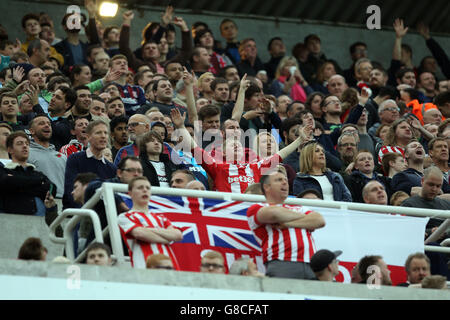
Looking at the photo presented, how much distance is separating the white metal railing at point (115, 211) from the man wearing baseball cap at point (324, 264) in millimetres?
703

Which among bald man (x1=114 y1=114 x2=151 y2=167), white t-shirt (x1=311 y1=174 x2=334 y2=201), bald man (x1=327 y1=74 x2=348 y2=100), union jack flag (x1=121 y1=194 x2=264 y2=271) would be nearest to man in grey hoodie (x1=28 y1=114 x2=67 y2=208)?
bald man (x1=114 y1=114 x2=151 y2=167)

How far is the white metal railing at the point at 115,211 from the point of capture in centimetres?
945

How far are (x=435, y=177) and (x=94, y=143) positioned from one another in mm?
3503

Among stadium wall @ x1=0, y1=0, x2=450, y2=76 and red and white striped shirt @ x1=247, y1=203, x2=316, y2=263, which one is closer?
red and white striped shirt @ x1=247, y1=203, x2=316, y2=263

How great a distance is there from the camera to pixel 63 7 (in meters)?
19.4

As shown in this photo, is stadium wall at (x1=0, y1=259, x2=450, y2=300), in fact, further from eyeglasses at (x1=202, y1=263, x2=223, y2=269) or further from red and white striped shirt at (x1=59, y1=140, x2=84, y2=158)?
red and white striped shirt at (x1=59, y1=140, x2=84, y2=158)

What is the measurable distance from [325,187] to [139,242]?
3090 millimetres

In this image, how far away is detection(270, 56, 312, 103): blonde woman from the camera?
17672 mm

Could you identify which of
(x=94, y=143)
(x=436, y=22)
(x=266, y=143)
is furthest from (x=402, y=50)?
(x=94, y=143)

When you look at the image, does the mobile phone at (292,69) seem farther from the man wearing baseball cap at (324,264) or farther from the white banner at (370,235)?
the man wearing baseball cap at (324,264)

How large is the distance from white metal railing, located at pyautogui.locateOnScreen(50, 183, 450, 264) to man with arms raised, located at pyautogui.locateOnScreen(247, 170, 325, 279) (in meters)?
0.42

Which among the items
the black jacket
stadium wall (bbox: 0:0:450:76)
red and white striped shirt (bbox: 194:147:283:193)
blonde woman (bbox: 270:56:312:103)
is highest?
stadium wall (bbox: 0:0:450:76)

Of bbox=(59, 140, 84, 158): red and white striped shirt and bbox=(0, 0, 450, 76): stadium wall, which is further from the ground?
bbox=(0, 0, 450, 76): stadium wall

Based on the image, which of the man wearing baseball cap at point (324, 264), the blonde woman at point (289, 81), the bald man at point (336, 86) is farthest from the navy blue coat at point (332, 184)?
the blonde woman at point (289, 81)
